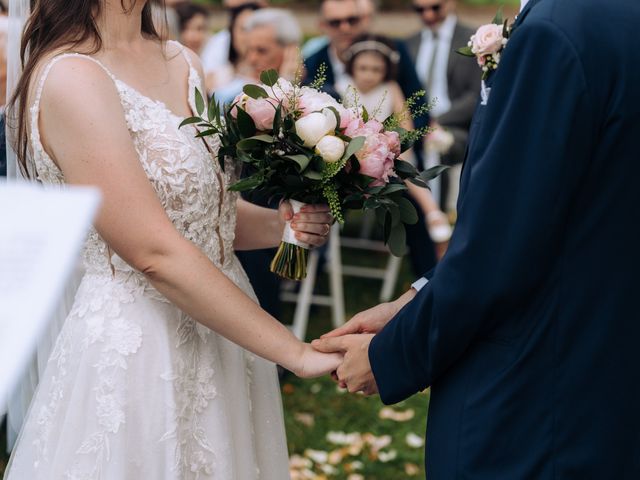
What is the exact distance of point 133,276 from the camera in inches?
94.7

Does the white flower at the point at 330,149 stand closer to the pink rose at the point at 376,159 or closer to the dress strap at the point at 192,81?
the pink rose at the point at 376,159

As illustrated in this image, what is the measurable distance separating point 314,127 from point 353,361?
0.61 meters

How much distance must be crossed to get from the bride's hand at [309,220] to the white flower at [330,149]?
0.22m

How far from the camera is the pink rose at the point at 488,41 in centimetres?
236

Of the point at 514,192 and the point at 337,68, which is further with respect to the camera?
the point at 337,68

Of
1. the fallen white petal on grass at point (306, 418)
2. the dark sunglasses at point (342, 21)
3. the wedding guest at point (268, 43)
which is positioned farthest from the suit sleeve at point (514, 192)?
the dark sunglasses at point (342, 21)

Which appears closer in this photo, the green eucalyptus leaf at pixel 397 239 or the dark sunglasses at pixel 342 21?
the green eucalyptus leaf at pixel 397 239

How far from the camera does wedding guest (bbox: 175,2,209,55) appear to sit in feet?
28.4

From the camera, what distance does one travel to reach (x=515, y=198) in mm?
1817

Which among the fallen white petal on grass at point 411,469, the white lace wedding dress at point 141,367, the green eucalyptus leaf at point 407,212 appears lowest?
the fallen white petal on grass at point 411,469

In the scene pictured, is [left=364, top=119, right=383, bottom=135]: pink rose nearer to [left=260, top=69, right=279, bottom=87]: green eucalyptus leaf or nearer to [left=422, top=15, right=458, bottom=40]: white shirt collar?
[left=260, top=69, right=279, bottom=87]: green eucalyptus leaf

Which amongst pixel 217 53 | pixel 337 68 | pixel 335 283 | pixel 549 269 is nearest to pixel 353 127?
pixel 549 269

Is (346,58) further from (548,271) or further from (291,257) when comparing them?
(548,271)

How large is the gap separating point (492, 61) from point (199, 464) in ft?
4.35
